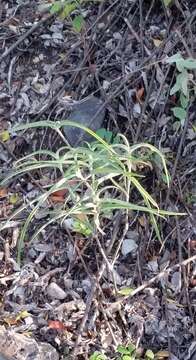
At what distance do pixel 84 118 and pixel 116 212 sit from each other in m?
0.39

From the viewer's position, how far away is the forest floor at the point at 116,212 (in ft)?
6.56

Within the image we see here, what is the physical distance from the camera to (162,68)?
2385mm

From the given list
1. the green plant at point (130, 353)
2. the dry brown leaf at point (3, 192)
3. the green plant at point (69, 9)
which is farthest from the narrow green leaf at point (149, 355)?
the green plant at point (69, 9)

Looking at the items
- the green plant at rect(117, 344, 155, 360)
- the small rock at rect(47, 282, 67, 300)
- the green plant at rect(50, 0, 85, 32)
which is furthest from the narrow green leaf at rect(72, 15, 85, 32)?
the green plant at rect(117, 344, 155, 360)

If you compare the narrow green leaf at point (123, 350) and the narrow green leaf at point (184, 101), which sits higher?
the narrow green leaf at point (184, 101)

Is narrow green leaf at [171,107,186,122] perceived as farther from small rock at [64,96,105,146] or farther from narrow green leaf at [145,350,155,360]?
narrow green leaf at [145,350,155,360]

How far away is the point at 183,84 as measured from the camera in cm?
221

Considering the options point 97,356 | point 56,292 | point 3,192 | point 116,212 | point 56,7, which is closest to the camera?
point 97,356

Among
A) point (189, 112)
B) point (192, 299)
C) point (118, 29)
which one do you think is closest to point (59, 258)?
point (192, 299)

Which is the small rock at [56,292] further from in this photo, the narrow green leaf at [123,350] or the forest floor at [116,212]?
the narrow green leaf at [123,350]

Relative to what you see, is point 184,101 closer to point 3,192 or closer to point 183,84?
point 183,84

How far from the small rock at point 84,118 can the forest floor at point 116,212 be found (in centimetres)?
3

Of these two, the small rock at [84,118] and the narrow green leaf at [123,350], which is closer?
the narrow green leaf at [123,350]

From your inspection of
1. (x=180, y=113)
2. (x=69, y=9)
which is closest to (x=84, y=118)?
(x=180, y=113)
